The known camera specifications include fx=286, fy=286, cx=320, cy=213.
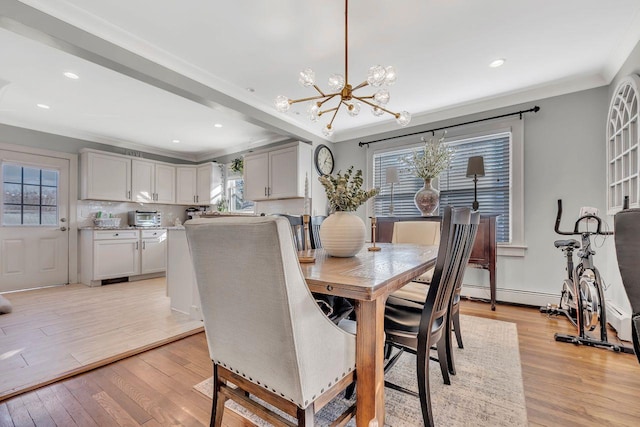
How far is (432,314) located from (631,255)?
0.70m

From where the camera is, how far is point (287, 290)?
0.83m

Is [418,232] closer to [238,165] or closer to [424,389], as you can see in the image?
[424,389]

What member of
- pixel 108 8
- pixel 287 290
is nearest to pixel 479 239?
pixel 287 290

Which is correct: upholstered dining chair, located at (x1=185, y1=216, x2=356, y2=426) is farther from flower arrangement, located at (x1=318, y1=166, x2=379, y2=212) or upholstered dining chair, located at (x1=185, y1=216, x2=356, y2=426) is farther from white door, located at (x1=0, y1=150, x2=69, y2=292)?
white door, located at (x1=0, y1=150, x2=69, y2=292)

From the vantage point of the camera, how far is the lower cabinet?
453cm

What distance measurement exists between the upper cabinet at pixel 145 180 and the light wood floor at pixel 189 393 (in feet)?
12.9

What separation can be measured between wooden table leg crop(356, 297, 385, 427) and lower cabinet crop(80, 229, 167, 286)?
16.4 ft

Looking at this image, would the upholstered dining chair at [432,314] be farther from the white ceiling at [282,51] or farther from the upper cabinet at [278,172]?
the upper cabinet at [278,172]

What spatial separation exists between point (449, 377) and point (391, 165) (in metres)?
3.14

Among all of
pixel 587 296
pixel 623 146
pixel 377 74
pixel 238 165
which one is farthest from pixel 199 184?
pixel 623 146

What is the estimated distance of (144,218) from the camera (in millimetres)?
5422

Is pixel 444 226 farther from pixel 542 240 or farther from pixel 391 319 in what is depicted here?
pixel 542 240

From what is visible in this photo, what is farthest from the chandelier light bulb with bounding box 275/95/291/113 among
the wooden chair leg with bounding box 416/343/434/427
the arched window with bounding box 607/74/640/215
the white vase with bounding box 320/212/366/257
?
the arched window with bounding box 607/74/640/215

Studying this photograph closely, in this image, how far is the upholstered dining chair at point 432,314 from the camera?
1252 mm
